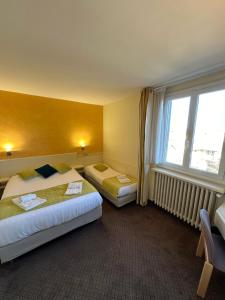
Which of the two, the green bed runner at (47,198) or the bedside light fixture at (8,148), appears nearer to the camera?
the green bed runner at (47,198)

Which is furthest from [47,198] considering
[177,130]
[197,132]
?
[197,132]

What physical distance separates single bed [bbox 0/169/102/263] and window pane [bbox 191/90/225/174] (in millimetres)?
1835

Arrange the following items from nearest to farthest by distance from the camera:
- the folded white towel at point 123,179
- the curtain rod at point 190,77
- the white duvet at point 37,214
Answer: the white duvet at point 37,214 → the curtain rod at point 190,77 → the folded white towel at point 123,179

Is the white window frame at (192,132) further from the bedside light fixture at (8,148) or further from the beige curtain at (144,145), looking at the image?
the bedside light fixture at (8,148)

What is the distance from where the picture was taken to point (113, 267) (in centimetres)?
151

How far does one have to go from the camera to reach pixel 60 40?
1.23m

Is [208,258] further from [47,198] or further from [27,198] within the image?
[27,198]

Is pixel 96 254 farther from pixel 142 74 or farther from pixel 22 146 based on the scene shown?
pixel 22 146

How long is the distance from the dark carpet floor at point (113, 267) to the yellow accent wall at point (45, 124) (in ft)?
7.46

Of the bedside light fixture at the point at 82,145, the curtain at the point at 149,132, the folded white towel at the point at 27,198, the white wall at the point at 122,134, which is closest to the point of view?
the folded white towel at the point at 27,198

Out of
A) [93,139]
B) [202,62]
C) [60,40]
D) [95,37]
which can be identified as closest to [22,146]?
[93,139]

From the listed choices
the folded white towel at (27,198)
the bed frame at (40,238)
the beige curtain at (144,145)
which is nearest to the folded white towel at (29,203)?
the folded white towel at (27,198)

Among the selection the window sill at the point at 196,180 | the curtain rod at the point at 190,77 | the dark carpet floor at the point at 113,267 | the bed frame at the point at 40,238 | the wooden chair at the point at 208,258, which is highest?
the curtain rod at the point at 190,77

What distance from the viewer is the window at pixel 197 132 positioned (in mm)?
1854
